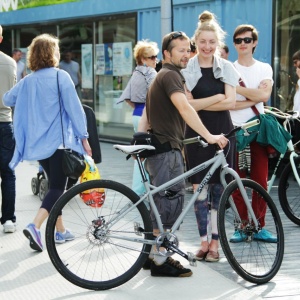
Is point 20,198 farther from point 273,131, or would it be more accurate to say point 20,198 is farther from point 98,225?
point 98,225

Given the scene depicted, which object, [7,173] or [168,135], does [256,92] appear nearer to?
[168,135]

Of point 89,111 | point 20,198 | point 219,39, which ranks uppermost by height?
point 219,39

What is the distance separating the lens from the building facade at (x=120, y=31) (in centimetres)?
1256

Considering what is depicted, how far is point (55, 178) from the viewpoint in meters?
6.96

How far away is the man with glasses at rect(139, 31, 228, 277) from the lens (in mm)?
6051

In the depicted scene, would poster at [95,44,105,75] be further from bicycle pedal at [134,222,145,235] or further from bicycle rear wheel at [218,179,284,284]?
bicycle pedal at [134,222,145,235]

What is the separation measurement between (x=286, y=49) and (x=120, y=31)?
17.2ft

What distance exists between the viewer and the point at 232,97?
21.6 feet

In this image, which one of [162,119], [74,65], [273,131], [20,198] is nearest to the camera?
[162,119]

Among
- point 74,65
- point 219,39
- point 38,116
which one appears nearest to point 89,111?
point 38,116

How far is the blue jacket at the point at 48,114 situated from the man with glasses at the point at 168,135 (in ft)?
2.85

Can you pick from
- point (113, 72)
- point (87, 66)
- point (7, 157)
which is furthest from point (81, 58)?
point (7, 157)

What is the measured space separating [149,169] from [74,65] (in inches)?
487

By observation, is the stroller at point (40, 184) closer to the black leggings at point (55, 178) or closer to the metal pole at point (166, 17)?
the black leggings at point (55, 178)
